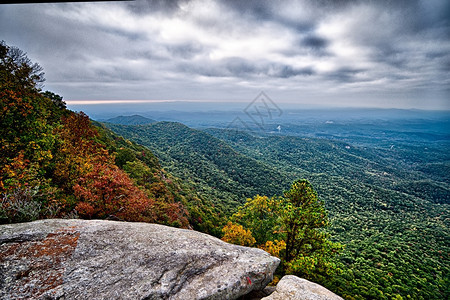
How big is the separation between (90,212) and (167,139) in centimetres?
18459

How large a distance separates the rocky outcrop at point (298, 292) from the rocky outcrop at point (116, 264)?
2.93ft

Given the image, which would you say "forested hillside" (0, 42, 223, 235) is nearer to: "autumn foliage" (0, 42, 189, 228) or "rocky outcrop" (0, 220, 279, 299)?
"autumn foliage" (0, 42, 189, 228)

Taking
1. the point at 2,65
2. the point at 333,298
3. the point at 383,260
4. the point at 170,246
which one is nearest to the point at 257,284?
the point at 333,298

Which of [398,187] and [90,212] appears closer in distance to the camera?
[90,212]

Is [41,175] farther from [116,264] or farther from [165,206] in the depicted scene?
[165,206]

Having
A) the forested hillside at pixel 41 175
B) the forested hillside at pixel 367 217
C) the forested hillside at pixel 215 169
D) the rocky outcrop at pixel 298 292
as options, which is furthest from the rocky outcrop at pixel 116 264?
the forested hillside at pixel 215 169

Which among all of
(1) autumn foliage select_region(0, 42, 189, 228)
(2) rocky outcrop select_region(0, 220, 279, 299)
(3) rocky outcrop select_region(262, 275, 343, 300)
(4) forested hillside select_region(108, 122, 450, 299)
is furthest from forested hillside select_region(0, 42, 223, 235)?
(4) forested hillside select_region(108, 122, 450, 299)

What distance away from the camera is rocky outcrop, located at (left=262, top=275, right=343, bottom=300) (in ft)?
28.3

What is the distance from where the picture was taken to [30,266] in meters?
7.05

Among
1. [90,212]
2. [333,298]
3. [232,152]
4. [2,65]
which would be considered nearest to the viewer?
[333,298]

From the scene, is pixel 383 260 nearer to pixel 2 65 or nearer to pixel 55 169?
pixel 55 169

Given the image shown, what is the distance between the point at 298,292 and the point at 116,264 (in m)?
8.60

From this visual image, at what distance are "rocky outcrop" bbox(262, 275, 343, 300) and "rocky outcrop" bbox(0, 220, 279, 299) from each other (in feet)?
2.93

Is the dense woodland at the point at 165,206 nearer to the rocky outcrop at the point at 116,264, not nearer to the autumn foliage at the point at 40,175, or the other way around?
the autumn foliage at the point at 40,175
